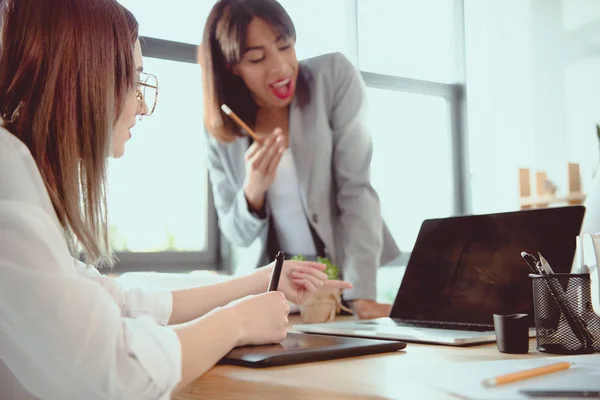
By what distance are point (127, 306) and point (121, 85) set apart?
0.39m

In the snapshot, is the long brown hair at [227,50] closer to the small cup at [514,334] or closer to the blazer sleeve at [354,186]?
the blazer sleeve at [354,186]

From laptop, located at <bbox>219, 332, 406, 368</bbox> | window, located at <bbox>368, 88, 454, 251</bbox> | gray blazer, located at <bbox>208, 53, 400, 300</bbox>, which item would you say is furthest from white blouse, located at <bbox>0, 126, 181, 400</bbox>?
window, located at <bbox>368, 88, 454, 251</bbox>

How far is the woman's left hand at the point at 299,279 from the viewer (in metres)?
1.16

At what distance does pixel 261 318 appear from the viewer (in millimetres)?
842

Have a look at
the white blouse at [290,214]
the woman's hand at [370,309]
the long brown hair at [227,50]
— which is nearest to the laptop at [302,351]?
the woman's hand at [370,309]

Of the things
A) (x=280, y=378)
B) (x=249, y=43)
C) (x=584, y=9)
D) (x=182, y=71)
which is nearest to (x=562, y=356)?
(x=280, y=378)

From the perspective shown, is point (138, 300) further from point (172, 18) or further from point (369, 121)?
point (172, 18)

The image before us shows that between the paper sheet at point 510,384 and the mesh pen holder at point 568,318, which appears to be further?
the mesh pen holder at point 568,318

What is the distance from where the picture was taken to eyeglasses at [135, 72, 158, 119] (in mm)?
996

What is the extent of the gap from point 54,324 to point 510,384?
41 centimetres

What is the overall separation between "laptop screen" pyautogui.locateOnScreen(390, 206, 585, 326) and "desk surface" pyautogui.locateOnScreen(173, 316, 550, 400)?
227 mm

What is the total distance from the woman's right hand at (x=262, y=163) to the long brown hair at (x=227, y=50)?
25cm

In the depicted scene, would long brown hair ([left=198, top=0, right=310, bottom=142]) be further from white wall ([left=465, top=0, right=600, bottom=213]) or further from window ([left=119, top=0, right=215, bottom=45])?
white wall ([left=465, top=0, right=600, bottom=213])

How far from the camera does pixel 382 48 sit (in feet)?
11.3
